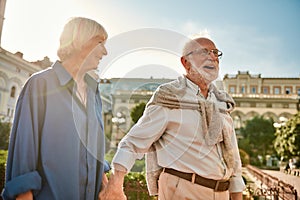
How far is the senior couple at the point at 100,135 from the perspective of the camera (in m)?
1.14

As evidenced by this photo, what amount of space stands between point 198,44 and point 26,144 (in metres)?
1.14

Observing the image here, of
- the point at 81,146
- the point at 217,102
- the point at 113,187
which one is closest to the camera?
the point at 81,146

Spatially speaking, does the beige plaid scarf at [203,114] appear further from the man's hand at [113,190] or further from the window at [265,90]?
the window at [265,90]

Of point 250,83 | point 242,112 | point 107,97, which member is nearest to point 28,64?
point 107,97

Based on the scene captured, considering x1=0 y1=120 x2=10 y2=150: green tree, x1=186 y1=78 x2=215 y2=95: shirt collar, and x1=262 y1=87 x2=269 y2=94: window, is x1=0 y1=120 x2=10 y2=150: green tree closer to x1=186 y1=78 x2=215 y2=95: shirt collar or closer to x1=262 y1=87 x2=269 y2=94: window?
x1=186 y1=78 x2=215 y2=95: shirt collar

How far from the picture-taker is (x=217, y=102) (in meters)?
1.88

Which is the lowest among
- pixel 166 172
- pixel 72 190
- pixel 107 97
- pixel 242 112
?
pixel 72 190

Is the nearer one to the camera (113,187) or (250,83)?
(113,187)

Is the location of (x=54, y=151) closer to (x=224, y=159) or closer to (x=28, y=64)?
(x=224, y=159)

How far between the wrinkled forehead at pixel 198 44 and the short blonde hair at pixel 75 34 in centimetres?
69

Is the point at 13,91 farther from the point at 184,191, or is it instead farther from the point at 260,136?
the point at 260,136

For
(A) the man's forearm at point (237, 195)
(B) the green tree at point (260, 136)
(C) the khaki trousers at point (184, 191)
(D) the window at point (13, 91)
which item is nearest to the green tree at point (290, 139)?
(B) the green tree at point (260, 136)

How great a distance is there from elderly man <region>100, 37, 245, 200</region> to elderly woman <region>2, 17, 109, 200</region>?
34cm

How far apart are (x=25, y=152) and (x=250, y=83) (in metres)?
42.9
